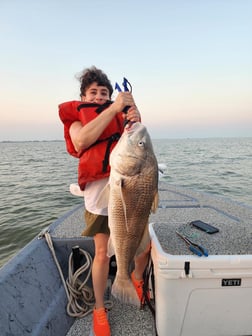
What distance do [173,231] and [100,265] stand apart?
0.77m

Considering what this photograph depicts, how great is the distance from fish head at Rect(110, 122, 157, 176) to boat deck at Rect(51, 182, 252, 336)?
0.80 meters

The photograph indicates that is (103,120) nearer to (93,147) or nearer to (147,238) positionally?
(93,147)

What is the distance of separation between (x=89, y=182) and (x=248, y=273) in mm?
1496

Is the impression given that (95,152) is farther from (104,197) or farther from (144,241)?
(144,241)

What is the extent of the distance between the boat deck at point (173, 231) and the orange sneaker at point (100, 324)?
0.16m

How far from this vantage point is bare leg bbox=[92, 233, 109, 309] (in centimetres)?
223

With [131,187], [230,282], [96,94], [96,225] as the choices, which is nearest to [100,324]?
[96,225]

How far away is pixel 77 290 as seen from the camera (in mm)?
2691

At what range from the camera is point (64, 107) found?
2.13m

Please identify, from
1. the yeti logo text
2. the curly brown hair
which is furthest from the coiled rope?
the curly brown hair

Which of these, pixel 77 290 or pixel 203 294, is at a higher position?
pixel 203 294

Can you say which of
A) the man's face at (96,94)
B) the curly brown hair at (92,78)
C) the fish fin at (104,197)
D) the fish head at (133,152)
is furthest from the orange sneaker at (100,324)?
the curly brown hair at (92,78)

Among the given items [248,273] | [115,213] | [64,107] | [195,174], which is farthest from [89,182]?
[195,174]

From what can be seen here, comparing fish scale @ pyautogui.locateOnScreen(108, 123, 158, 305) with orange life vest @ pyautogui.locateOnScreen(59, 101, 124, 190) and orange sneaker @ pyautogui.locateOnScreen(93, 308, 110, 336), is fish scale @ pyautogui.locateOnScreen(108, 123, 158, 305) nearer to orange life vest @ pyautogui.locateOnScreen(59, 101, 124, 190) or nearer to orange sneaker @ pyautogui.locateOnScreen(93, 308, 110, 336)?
orange life vest @ pyautogui.locateOnScreen(59, 101, 124, 190)
